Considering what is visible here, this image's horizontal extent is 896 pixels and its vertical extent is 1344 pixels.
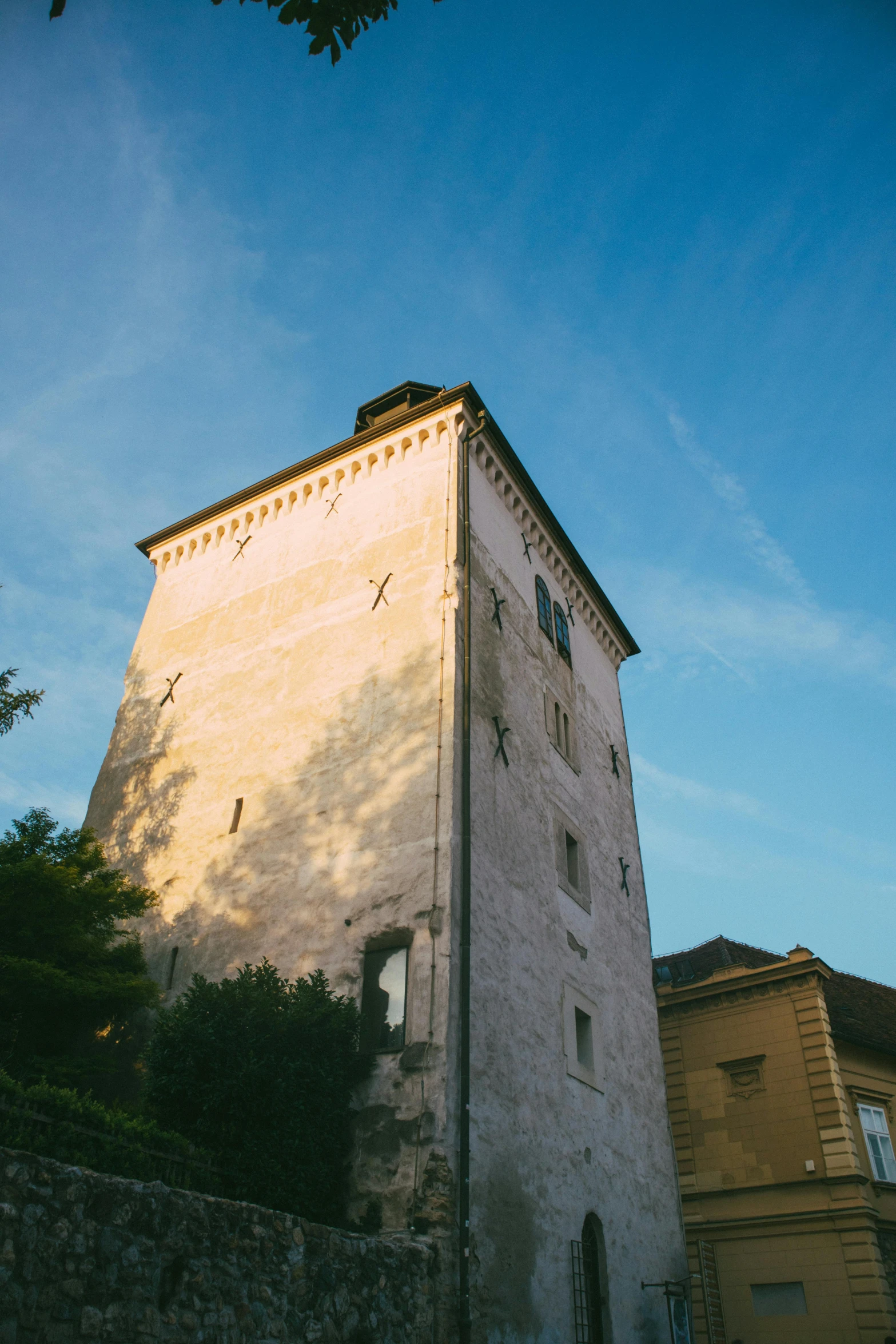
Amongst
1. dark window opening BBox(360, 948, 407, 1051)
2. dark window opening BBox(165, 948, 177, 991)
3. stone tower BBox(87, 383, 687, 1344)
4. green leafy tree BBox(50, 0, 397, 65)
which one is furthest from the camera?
dark window opening BBox(165, 948, 177, 991)

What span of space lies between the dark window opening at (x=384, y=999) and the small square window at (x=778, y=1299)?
1349 cm

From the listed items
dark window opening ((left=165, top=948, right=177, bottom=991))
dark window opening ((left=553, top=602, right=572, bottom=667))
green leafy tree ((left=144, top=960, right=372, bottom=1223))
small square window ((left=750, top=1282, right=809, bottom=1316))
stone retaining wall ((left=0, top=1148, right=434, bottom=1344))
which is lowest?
stone retaining wall ((left=0, top=1148, right=434, bottom=1344))

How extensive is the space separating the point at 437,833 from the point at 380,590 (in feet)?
18.4

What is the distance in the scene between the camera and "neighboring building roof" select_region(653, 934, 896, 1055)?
22.0 metres

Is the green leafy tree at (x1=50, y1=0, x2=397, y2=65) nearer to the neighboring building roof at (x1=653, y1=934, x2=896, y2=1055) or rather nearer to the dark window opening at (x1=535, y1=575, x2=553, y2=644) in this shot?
the dark window opening at (x1=535, y1=575, x2=553, y2=644)

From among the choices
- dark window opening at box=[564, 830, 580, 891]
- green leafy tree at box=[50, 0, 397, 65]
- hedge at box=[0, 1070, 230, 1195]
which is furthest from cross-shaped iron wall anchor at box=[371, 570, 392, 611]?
green leafy tree at box=[50, 0, 397, 65]

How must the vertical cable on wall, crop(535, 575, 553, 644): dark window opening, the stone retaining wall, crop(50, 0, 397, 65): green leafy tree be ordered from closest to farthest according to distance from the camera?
crop(50, 0, 397, 65): green leafy tree
the stone retaining wall
the vertical cable on wall
crop(535, 575, 553, 644): dark window opening

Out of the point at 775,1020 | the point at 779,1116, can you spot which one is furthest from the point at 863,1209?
A: the point at 775,1020

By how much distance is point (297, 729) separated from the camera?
15.9 metres

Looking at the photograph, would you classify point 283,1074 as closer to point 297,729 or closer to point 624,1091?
point 297,729

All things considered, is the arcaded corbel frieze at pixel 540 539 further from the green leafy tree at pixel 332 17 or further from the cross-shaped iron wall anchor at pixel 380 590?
the green leafy tree at pixel 332 17

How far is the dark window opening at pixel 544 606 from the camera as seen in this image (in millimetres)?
19500

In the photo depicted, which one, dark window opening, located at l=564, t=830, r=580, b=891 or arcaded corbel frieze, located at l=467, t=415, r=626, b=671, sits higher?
arcaded corbel frieze, located at l=467, t=415, r=626, b=671

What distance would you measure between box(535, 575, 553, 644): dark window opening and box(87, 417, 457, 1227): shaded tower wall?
3475 mm
